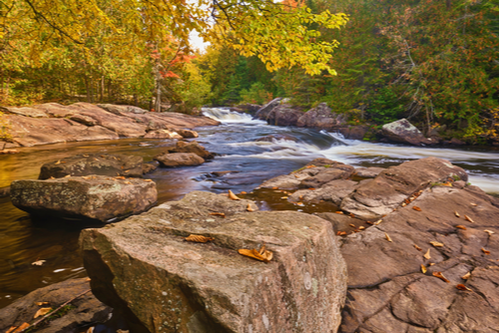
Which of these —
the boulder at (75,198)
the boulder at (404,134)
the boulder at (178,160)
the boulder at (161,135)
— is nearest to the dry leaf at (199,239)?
the boulder at (75,198)

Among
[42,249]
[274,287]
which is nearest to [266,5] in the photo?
[274,287]

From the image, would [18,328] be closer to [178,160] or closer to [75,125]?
[178,160]

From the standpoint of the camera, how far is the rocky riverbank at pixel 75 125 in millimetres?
13094

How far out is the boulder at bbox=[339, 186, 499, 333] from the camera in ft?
8.27

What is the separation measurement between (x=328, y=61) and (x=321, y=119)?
1656 cm

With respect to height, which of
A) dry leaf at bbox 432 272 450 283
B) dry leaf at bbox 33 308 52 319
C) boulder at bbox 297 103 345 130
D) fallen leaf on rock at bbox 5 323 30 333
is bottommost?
dry leaf at bbox 432 272 450 283

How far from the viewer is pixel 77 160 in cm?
686

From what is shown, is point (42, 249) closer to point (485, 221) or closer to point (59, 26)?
point (59, 26)

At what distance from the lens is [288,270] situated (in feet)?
6.36

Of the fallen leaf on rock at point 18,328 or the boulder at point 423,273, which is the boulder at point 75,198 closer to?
the fallen leaf on rock at point 18,328

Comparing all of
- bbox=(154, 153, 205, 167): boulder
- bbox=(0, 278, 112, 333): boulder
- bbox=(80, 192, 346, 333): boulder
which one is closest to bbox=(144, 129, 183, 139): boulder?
bbox=(154, 153, 205, 167): boulder

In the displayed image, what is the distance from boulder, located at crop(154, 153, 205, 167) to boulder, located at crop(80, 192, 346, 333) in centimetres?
725

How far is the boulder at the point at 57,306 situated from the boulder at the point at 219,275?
1.35 feet

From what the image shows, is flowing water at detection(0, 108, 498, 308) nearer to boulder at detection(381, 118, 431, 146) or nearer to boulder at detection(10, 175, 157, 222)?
boulder at detection(10, 175, 157, 222)
